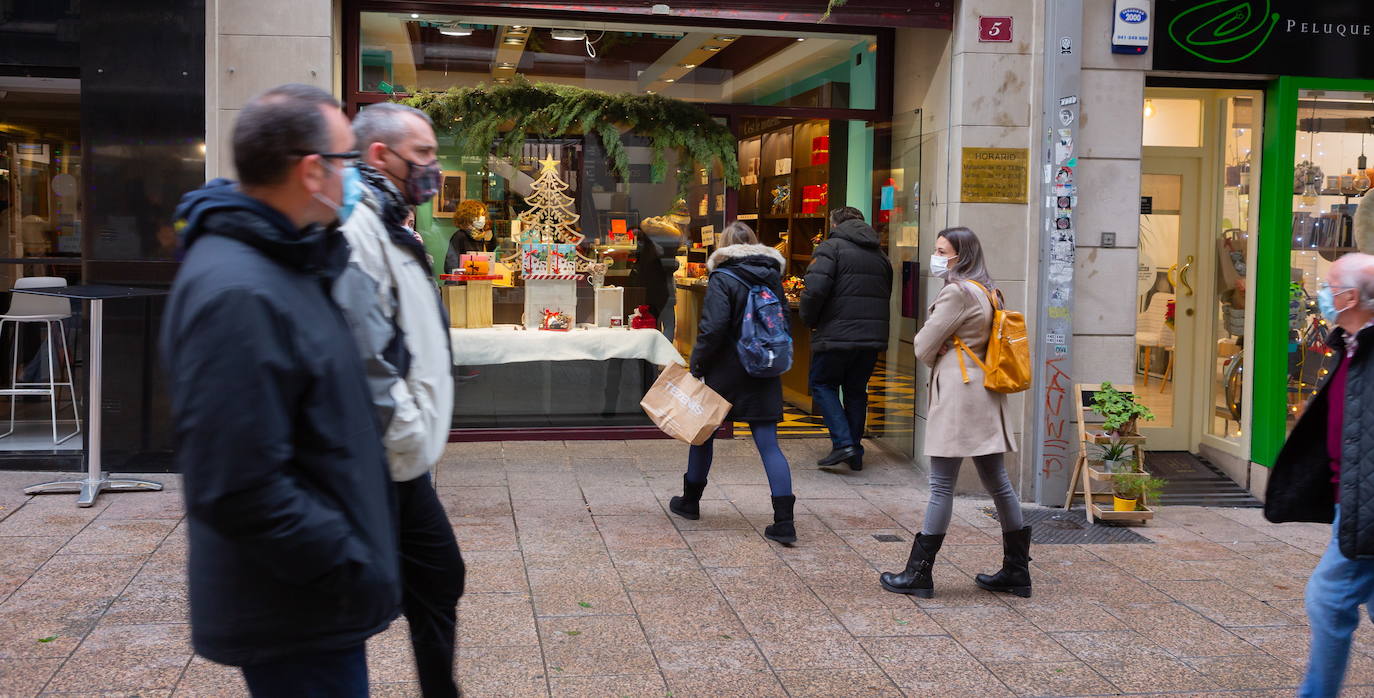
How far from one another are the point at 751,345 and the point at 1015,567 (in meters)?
1.76

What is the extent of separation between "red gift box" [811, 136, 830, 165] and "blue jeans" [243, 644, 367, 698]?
7.96 meters

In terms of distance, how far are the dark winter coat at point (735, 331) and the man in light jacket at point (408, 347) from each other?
3285 mm

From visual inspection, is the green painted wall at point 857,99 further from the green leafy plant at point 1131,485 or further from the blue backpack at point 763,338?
the green leafy plant at point 1131,485

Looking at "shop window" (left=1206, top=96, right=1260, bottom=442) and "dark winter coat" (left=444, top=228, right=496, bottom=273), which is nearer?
"shop window" (left=1206, top=96, right=1260, bottom=442)

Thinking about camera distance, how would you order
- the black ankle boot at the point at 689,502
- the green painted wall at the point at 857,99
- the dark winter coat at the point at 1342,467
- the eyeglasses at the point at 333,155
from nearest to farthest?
the eyeglasses at the point at 333,155 → the dark winter coat at the point at 1342,467 → the black ankle boot at the point at 689,502 → the green painted wall at the point at 857,99

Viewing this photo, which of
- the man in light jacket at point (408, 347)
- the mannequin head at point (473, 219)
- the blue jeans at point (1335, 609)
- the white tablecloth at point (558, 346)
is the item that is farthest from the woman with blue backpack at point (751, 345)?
the man in light jacket at point (408, 347)

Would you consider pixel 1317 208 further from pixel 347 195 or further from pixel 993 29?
pixel 347 195

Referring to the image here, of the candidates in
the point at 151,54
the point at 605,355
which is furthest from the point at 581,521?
the point at 151,54

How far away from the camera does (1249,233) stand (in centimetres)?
852

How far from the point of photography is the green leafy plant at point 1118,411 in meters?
7.41

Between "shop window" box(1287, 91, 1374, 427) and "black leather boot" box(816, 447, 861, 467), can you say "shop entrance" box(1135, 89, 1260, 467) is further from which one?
"black leather boot" box(816, 447, 861, 467)

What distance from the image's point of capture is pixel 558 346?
9.01 m

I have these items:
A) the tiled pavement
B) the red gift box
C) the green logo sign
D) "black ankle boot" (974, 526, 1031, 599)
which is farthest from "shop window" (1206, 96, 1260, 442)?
"black ankle boot" (974, 526, 1031, 599)

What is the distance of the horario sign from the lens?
7.97 meters
